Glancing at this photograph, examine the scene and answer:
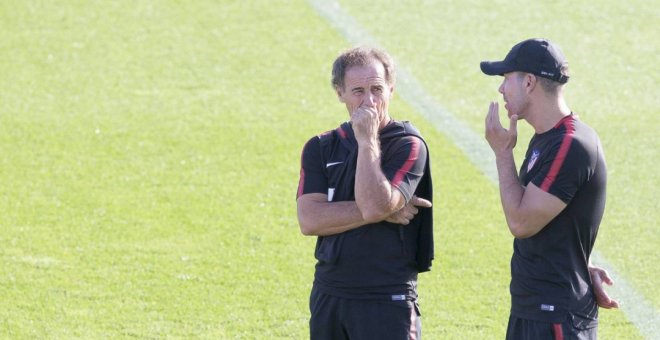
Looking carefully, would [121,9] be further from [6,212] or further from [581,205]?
[581,205]

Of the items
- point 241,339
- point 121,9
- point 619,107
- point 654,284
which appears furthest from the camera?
point 121,9

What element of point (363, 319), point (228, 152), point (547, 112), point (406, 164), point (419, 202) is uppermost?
point (547, 112)

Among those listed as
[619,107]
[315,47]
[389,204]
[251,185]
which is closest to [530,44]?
[389,204]

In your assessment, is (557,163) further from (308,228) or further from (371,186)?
(308,228)

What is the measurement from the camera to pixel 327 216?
4.87m

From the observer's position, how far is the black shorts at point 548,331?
4.67m

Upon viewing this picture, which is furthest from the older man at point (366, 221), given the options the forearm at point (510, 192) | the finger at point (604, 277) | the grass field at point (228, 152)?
the grass field at point (228, 152)

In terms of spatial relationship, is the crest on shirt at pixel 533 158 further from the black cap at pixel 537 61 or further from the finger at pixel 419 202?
the finger at pixel 419 202

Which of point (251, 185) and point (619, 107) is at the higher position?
point (619, 107)

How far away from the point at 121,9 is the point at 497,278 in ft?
26.8

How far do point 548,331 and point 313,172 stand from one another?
1.29 m

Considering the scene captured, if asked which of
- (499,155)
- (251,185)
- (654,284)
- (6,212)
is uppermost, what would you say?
(499,155)

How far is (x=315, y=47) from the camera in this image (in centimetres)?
1348

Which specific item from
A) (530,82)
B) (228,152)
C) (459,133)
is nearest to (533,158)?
(530,82)
